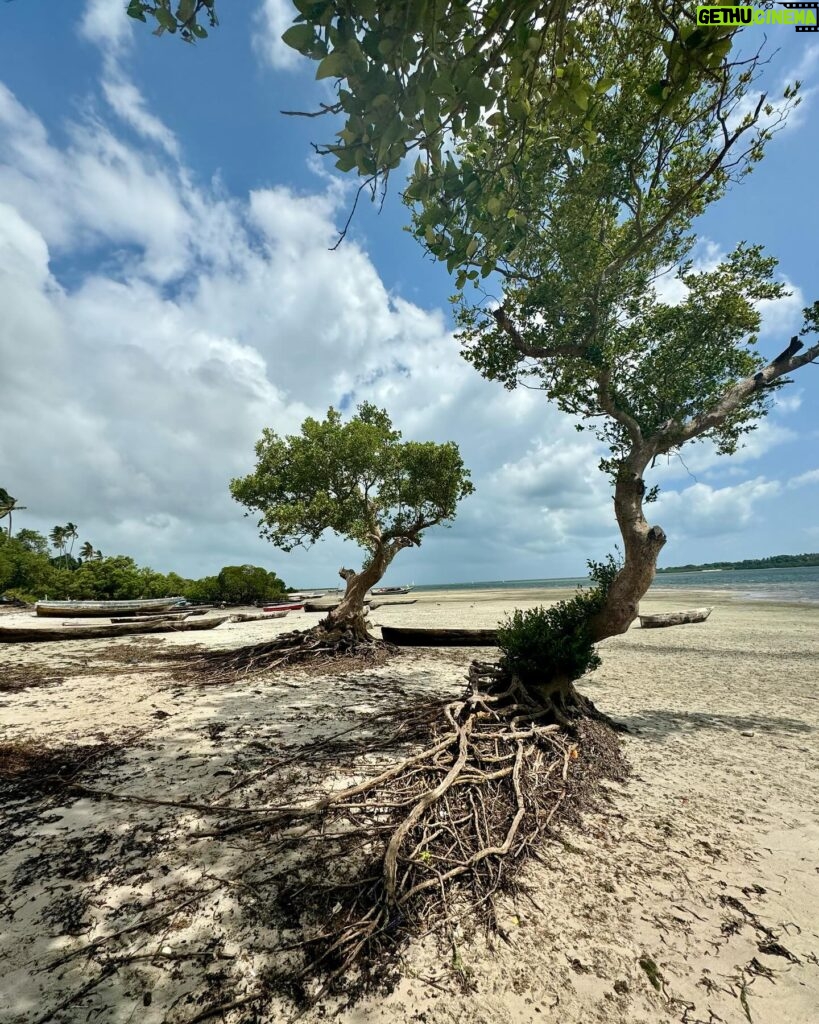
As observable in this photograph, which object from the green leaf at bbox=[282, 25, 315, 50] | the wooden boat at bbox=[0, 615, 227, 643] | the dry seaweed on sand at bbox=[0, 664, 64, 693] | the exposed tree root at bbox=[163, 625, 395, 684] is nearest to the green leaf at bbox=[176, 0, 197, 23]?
the green leaf at bbox=[282, 25, 315, 50]

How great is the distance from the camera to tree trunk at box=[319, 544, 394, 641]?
1477 centimetres

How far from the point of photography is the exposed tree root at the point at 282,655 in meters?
11.8

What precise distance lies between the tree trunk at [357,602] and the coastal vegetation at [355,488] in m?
0.03

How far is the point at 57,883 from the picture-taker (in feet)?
11.0

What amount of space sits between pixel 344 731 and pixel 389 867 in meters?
3.56

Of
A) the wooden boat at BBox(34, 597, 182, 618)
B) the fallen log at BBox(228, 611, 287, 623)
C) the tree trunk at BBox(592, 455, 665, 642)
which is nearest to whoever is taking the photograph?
the tree trunk at BBox(592, 455, 665, 642)

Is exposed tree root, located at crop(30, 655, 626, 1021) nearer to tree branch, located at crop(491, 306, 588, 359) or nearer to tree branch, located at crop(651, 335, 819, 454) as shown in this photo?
tree branch, located at crop(651, 335, 819, 454)

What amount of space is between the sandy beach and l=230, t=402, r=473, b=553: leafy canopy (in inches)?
337

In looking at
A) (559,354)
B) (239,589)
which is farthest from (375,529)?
(239,589)

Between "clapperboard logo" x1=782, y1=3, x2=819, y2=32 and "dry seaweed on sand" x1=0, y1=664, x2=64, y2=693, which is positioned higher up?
"clapperboard logo" x1=782, y1=3, x2=819, y2=32

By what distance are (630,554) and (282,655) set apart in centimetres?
973

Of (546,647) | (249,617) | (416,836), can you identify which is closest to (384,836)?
(416,836)

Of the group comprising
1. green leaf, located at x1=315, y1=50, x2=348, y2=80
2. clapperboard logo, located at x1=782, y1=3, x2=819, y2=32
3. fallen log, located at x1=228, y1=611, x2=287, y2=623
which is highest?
clapperboard logo, located at x1=782, y1=3, x2=819, y2=32

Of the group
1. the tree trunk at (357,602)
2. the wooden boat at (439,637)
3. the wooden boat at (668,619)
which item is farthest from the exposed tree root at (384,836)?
the wooden boat at (668,619)
